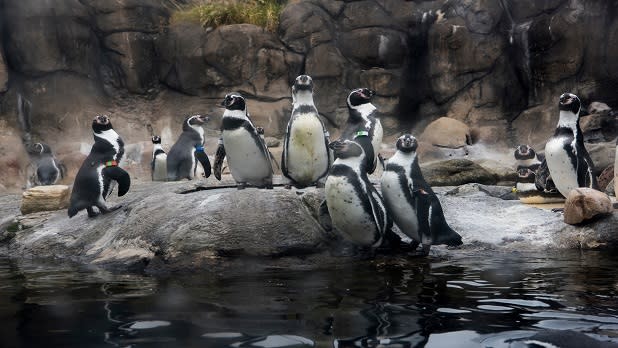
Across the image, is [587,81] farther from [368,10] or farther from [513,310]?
[513,310]

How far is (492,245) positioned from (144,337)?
11.6 ft

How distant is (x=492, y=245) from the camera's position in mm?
5297

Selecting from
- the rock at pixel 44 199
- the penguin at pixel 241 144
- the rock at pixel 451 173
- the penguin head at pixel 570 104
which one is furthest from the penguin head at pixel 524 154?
the rock at pixel 44 199

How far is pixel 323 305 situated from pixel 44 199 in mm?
4866

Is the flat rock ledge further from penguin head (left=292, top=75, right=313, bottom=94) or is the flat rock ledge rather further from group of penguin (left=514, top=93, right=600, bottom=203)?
penguin head (left=292, top=75, right=313, bottom=94)

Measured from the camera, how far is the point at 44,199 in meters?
6.94

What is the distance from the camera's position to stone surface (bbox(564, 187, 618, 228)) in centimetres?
527

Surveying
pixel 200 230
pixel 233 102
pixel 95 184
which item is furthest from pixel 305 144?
pixel 95 184

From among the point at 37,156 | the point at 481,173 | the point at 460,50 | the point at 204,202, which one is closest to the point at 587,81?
the point at 460,50

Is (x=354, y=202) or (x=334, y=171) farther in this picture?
(x=334, y=171)

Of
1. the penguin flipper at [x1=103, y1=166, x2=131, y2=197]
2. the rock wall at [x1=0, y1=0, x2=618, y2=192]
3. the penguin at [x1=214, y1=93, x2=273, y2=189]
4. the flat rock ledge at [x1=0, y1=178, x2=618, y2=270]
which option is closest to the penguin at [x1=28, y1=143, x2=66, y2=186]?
the rock wall at [x1=0, y1=0, x2=618, y2=192]

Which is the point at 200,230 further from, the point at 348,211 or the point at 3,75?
the point at 3,75

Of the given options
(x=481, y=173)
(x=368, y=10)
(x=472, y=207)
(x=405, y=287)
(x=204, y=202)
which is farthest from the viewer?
(x=368, y=10)

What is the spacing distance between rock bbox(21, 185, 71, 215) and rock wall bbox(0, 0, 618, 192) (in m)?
6.59
